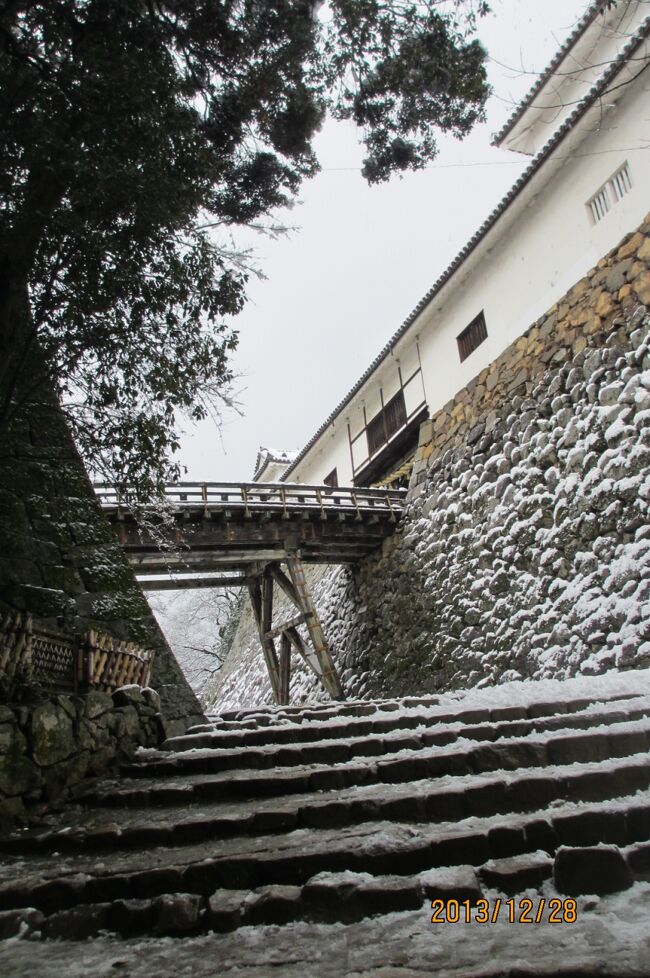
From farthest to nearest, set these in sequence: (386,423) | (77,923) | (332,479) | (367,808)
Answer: (332,479) → (386,423) → (367,808) → (77,923)

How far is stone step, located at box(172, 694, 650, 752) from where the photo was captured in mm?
4301

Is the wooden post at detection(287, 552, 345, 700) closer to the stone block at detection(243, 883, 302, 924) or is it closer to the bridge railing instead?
the bridge railing

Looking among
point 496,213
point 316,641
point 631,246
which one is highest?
point 496,213

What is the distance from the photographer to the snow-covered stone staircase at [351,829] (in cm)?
231

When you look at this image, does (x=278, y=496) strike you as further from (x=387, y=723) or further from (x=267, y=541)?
(x=387, y=723)

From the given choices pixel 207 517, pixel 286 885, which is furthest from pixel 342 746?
pixel 207 517

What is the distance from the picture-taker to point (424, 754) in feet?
12.0

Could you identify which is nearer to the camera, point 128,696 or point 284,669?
point 128,696

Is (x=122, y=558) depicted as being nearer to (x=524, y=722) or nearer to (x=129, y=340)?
(x=129, y=340)

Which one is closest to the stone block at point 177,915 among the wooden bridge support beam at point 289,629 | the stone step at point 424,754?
the stone step at point 424,754
